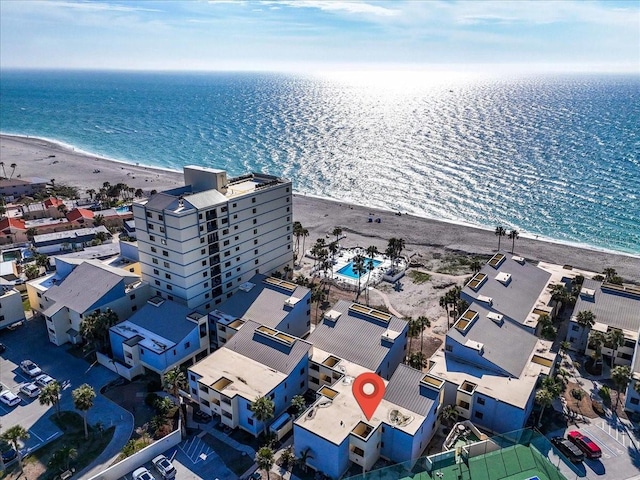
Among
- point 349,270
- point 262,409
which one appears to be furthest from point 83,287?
point 349,270

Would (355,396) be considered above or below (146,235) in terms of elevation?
below

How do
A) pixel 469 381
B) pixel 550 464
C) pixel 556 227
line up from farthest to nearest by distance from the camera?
pixel 556 227
pixel 469 381
pixel 550 464

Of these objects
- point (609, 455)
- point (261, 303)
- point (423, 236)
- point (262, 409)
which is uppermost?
point (261, 303)

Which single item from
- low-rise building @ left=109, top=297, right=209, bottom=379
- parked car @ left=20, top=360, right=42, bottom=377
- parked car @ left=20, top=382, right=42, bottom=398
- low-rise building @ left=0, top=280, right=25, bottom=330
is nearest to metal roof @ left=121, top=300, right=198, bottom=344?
low-rise building @ left=109, top=297, right=209, bottom=379

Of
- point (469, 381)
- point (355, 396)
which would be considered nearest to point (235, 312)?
point (355, 396)

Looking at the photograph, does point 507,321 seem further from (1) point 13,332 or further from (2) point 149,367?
(1) point 13,332

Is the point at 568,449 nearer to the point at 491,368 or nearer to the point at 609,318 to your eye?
the point at 491,368

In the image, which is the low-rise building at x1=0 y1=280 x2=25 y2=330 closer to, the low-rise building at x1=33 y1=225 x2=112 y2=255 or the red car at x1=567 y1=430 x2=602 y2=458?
the low-rise building at x1=33 y1=225 x2=112 y2=255
